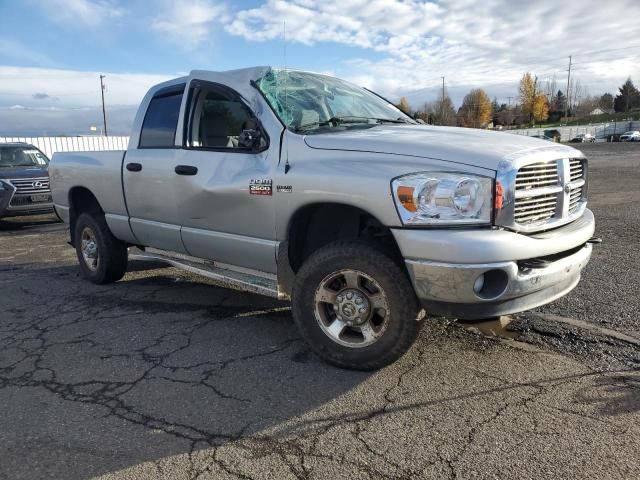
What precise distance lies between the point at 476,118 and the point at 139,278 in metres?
96.4

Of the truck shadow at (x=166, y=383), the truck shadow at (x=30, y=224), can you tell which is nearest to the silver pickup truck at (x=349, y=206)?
the truck shadow at (x=166, y=383)

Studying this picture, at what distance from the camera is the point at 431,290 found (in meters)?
3.19

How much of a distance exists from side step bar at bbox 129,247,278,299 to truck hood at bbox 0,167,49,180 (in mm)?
7637

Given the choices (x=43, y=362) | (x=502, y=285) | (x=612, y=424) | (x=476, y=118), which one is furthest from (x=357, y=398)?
(x=476, y=118)

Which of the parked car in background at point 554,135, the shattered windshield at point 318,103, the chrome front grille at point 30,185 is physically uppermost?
the shattered windshield at point 318,103

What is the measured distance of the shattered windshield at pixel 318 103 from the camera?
418cm

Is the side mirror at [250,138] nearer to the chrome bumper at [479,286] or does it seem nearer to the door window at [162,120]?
the door window at [162,120]

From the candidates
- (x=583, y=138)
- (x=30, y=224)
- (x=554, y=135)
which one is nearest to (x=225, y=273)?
(x=30, y=224)

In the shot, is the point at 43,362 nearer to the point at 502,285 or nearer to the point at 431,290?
the point at 431,290

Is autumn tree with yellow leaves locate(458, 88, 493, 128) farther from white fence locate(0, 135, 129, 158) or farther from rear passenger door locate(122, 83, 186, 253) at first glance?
rear passenger door locate(122, 83, 186, 253)

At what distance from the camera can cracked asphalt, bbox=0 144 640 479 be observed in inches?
104

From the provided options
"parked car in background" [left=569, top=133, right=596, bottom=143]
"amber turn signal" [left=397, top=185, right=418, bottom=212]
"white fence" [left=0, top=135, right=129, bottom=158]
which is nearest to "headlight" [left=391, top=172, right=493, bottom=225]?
"amber turn signal" [left=397, top=185, right=418, bottom=212]

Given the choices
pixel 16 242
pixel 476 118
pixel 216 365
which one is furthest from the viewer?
pixel 476 118

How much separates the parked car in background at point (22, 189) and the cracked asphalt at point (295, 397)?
22.4ft
